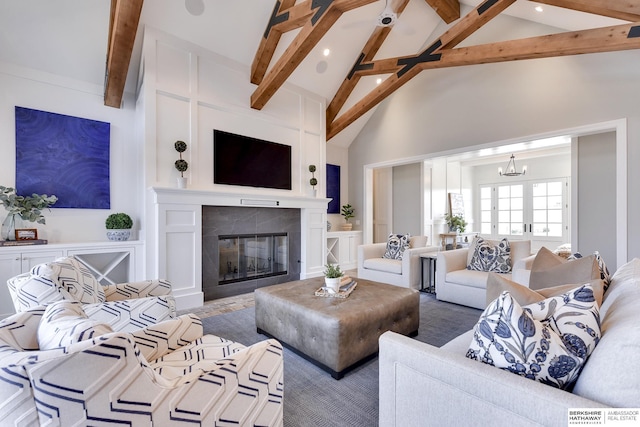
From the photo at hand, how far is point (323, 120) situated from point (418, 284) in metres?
3.34

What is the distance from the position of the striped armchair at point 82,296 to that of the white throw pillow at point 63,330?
772 mm

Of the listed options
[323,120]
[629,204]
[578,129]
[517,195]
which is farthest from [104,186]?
[517,195]

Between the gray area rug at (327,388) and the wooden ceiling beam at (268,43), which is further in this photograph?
the wooden ceiling beam at (268,43)

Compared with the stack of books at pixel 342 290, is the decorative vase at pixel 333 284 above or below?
above

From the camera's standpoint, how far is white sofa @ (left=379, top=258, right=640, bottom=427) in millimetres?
813

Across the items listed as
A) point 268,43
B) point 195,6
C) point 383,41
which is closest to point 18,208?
point 195,6

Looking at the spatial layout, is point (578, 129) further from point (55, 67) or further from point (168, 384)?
point (55, 67)

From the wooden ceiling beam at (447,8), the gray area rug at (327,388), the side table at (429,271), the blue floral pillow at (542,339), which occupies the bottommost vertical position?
the gray area rug at (327,388)

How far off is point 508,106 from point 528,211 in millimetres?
4096

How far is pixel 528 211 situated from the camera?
7.38 meters

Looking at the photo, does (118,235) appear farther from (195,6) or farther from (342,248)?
(342,248)

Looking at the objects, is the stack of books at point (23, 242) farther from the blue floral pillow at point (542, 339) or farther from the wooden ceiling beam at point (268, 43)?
the blue floral pillow at point (542, 339)

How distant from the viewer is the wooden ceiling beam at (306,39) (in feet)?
10.3

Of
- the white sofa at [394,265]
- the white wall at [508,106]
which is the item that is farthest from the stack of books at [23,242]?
the white wall at [508,106]
